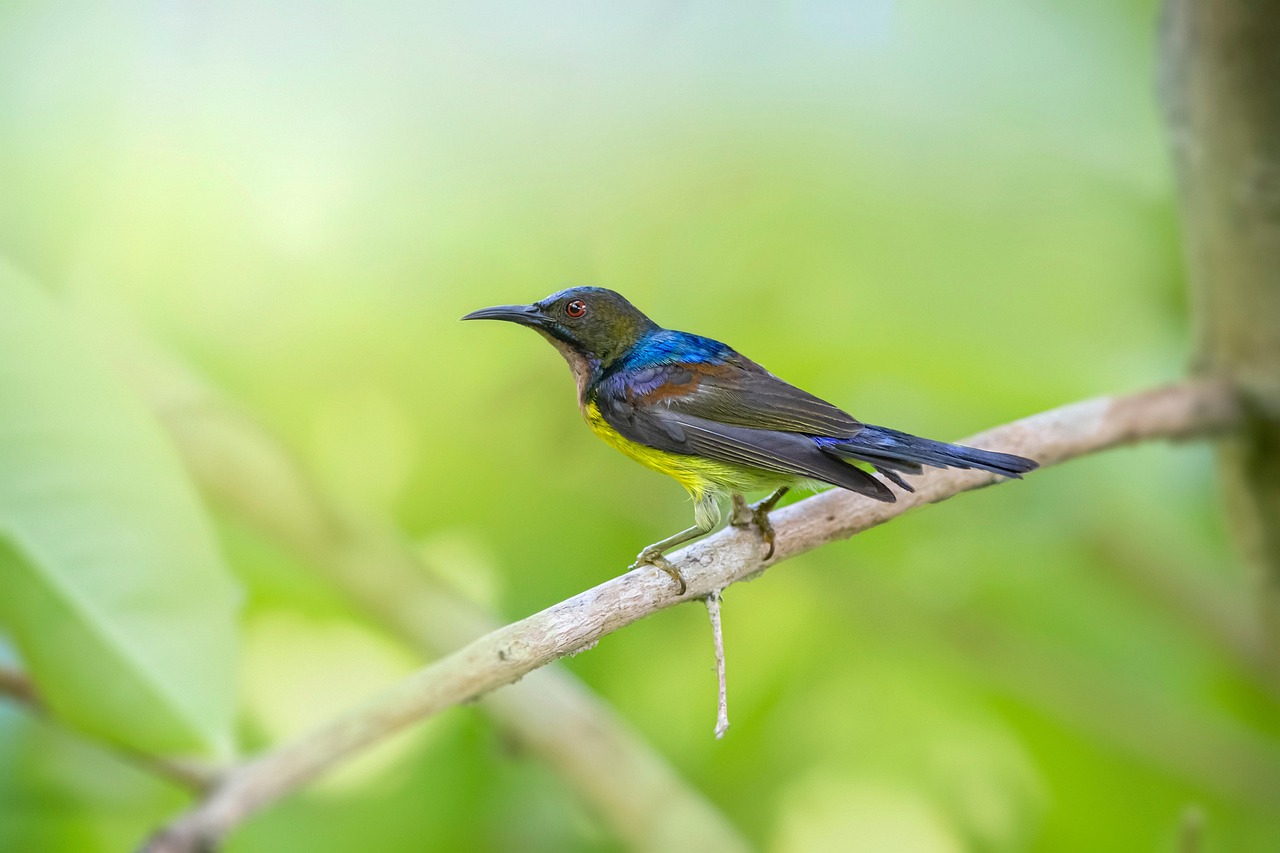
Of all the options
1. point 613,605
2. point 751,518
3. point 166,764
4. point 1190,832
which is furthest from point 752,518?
point 166,764

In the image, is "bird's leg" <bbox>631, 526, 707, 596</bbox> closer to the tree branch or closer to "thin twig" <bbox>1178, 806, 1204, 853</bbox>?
the tree branch

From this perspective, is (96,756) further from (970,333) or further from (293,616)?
(970,333)

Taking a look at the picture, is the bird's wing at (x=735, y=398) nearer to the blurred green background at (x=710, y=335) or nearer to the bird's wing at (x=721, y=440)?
the bird's wing at (x=721, y=440)

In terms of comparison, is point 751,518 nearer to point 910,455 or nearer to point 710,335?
point 910,455

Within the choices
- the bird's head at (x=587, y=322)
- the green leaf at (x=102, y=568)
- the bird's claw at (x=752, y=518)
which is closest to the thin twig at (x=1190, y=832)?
the bird's claw at (x=752, y=518)

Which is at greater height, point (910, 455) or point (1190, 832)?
point (910, 455)

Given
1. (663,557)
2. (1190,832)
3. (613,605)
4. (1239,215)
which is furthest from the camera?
(1239,215)
